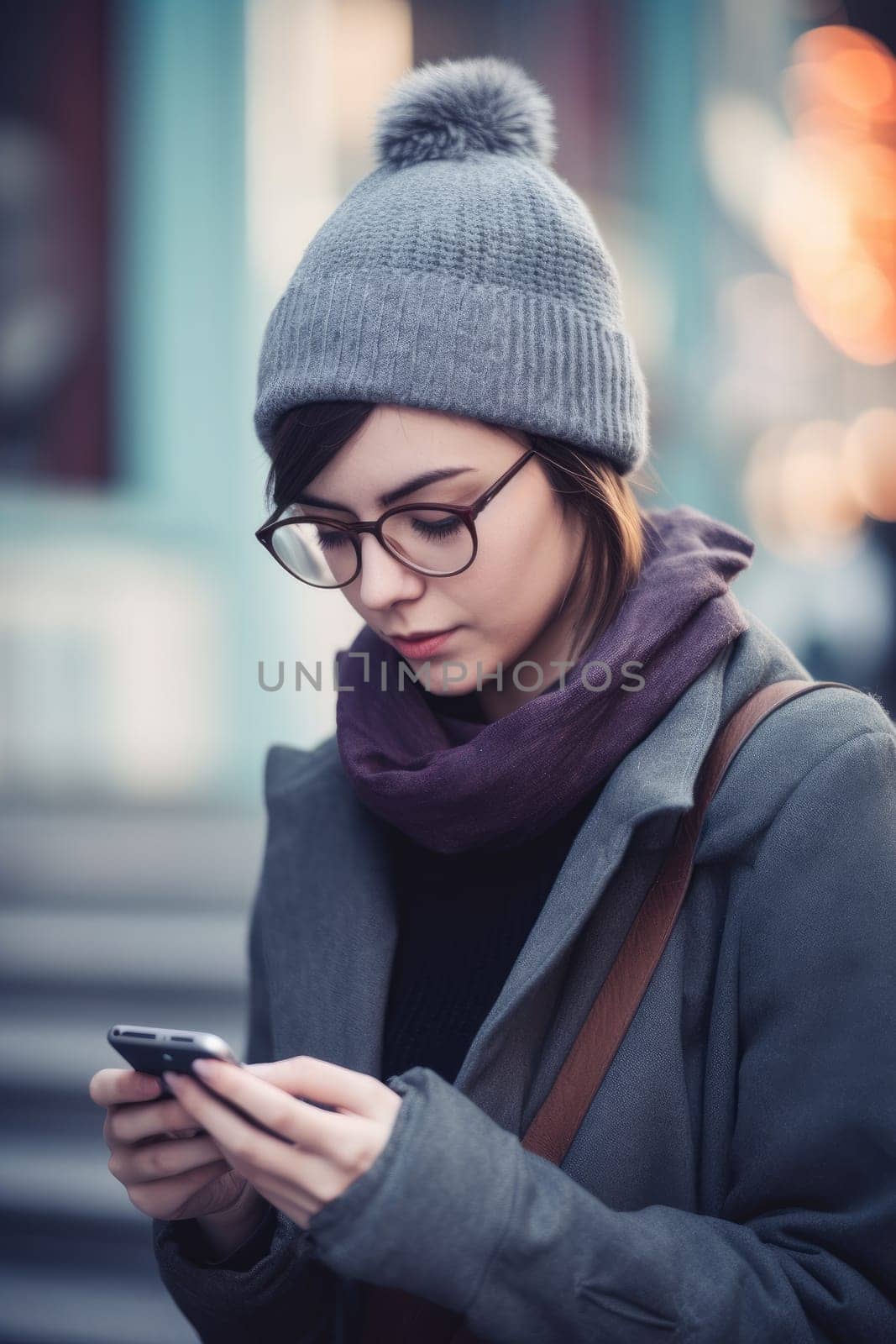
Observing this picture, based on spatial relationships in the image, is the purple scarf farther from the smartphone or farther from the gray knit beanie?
the smartphone

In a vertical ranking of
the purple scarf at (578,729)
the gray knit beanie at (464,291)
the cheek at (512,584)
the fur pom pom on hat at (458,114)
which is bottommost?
the purple scarf at (578,729)

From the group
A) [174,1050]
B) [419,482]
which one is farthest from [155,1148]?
[419,482]

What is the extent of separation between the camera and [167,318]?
5.28 metres

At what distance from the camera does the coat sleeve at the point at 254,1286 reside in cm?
146

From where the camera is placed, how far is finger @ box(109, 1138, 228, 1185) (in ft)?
4.28

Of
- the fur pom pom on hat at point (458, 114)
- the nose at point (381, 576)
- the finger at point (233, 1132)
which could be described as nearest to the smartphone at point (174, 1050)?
the finger at point (233, 1132)

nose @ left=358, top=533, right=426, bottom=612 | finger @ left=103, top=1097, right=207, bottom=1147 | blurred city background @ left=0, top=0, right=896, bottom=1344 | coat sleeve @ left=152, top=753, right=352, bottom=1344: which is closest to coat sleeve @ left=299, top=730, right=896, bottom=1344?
finger @ left=103, top=1097, right=207, bottom=1147

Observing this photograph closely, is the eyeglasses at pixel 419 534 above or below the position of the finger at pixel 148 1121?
above

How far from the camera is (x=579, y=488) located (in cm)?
153

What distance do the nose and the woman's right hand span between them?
62 cm

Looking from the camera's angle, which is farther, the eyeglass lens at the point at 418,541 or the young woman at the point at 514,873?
the eyeglass lens at the point at 418,541

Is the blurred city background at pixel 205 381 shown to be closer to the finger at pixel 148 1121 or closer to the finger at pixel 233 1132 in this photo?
the finger at pixel 148 1121

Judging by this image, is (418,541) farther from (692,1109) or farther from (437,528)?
(692,1109)

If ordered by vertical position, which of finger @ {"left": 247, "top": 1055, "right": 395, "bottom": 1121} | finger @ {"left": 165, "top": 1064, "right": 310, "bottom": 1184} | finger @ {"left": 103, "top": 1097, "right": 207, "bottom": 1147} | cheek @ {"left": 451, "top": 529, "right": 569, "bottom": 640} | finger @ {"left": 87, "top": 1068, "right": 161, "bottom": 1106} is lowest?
finger @ {"left": 103, "top": 1097, "right": 207, "bottom": 1147}
